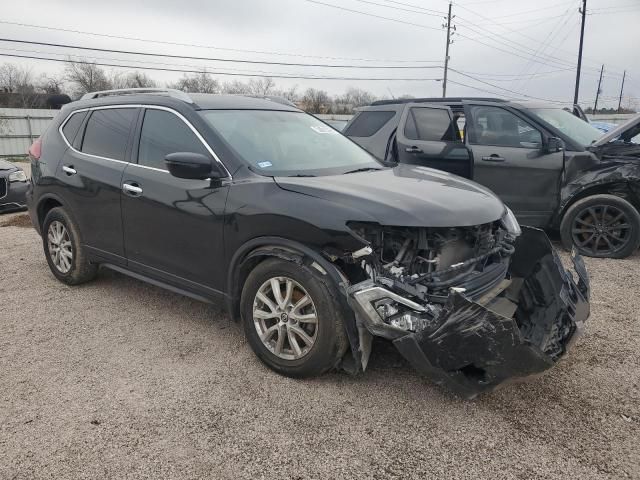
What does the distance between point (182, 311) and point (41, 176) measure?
2.06 metres

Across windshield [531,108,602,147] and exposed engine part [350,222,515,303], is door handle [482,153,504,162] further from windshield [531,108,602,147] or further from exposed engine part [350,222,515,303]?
exposed engine part [350,222,515,303]

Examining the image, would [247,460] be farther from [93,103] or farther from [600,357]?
[93,103]

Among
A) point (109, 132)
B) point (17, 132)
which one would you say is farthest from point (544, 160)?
point (17, 132)

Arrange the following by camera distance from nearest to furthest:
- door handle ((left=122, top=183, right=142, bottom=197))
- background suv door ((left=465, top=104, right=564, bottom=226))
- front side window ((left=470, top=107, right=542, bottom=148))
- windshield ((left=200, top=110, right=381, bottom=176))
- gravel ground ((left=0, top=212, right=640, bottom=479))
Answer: gravel ground ((left=0, top=212, right=640, bottom=479))
windshield ((left=200, top=110, right=381, bottom=176))
door handle ((left=122, top=183, right=142, bottom=197))
background suv door ((left=465, top=104, right=564, bottom=226))
front side window ((left=470, top=107, right=542, bottom=148))

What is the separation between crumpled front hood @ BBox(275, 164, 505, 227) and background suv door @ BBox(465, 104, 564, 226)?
9.13ft

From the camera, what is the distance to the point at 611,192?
19.3ft

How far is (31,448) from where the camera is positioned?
8.35ft

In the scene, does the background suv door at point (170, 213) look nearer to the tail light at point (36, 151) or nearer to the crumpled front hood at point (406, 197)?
the crumpled front hood at point (406, 197)

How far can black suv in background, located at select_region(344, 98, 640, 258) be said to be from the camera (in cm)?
582

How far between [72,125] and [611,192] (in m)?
5.95

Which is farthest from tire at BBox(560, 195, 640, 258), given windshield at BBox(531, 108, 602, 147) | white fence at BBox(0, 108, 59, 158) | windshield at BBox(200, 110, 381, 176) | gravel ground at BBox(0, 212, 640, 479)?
white fence at BBox(0, 108, 59, 158)

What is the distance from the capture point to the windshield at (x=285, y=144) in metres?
3.53

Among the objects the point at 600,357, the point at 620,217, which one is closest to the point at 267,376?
the point at 600,357

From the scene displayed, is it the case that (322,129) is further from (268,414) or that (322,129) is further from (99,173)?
(268,414)
